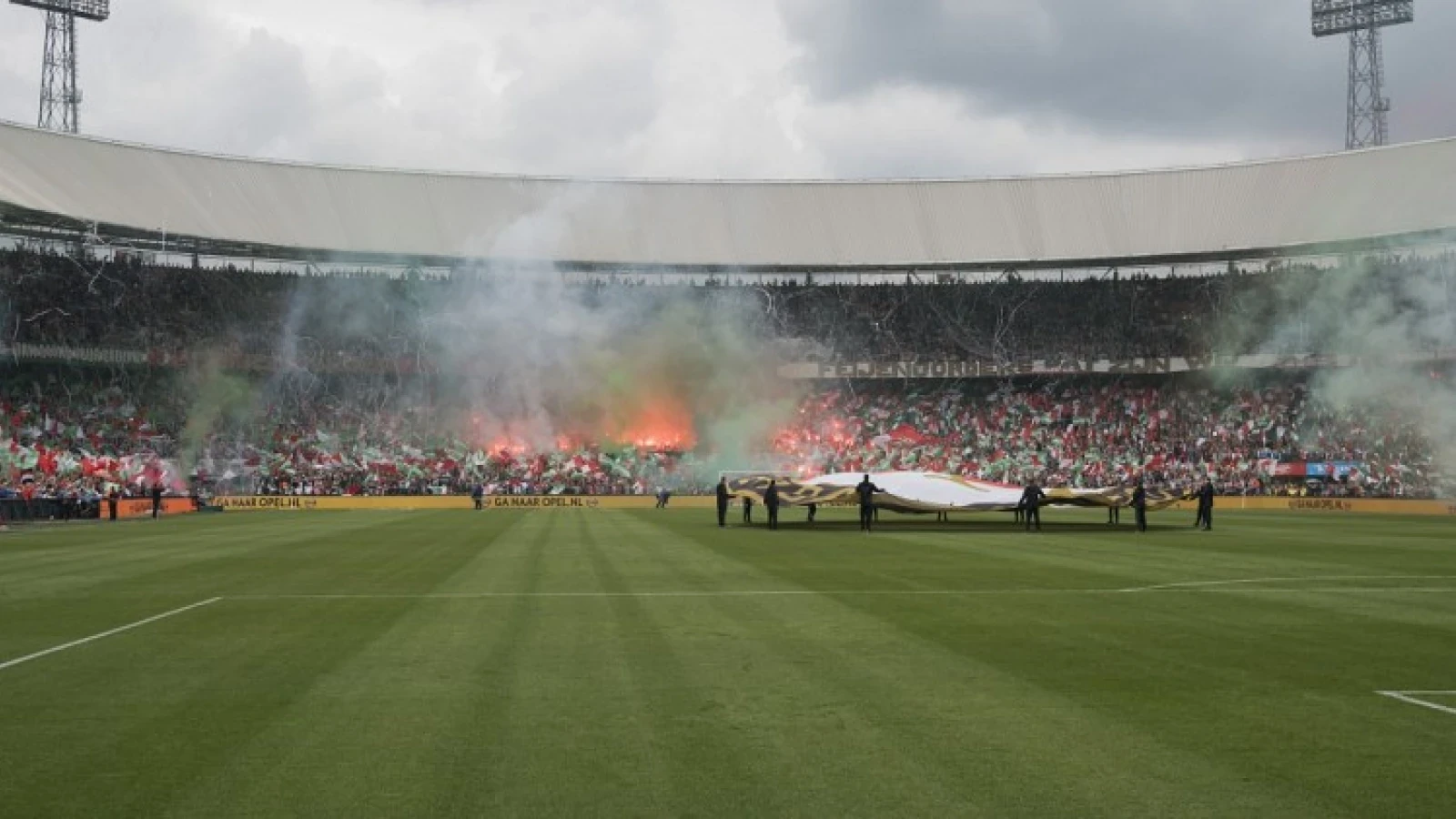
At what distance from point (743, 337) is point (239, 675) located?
65351 millimetres

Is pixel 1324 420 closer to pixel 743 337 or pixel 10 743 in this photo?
pixel 743 337

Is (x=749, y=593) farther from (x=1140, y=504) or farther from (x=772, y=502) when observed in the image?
(x=1140, y=504)

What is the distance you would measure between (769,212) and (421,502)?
3369 cm

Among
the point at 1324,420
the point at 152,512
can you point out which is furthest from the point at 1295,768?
the point at 1324,420

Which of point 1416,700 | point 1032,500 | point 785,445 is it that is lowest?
point 1416,700

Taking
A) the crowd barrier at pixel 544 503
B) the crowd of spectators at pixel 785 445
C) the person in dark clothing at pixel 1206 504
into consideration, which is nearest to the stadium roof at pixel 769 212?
the crowd of spectators at pixel 785 445

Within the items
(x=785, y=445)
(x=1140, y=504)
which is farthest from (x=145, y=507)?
(x=1140, y=504)

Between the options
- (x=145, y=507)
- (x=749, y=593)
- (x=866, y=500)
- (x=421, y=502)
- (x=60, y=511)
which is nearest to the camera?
Answer: (x=749, y=593)

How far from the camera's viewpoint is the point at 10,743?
8.71 metres

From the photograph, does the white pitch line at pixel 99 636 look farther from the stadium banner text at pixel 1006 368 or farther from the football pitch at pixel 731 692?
the stadium banner text at pixel 1006 368

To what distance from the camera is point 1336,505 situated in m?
55.8

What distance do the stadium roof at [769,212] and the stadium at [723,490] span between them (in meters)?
0.33

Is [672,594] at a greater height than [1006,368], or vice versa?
[1006,368]

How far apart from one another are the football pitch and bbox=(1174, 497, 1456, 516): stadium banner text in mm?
33216
